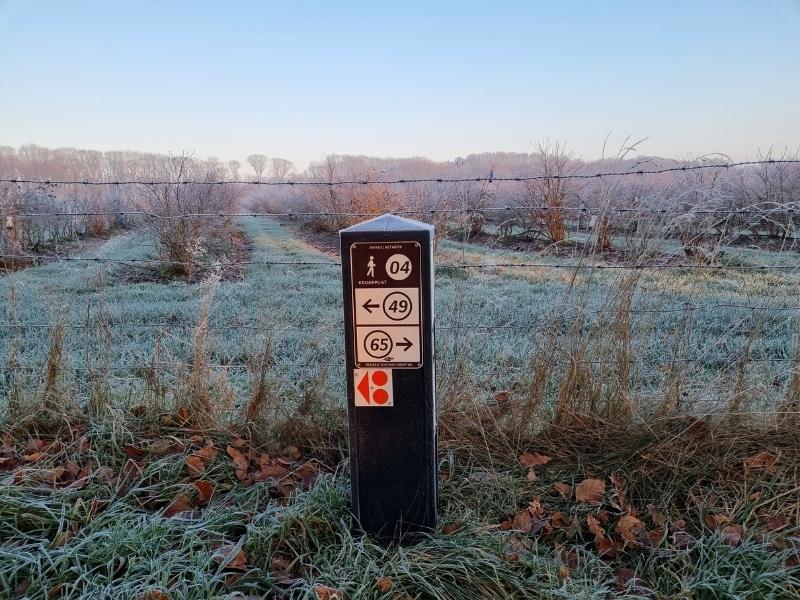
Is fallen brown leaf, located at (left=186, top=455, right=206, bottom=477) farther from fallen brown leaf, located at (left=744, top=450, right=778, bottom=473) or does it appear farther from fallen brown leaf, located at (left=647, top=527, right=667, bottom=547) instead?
fallen brown leaf, located at (left=744, top=450, right=778, bottom=473)

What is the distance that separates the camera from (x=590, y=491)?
2619mm

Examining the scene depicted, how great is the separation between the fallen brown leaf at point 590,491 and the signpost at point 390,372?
0.73 meters

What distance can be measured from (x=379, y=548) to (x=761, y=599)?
4.38ft

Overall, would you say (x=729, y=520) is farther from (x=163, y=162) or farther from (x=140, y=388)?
(x=163, y=162)

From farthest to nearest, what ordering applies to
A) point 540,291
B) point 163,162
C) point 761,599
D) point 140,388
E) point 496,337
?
point 163,162 < point 540,291 < point 496,337 < point 140,388 < point 761,599

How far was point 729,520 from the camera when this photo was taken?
2.41 m

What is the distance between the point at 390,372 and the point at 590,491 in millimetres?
1157

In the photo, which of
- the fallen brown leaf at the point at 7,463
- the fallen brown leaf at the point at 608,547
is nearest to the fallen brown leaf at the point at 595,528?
the fallen brown leaf at the point at 608,547

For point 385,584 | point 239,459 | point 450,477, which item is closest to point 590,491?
point 450,477

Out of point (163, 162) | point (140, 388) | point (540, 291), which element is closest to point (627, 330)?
point (140, 388)

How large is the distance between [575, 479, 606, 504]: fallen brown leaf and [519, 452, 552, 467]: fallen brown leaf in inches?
8.9

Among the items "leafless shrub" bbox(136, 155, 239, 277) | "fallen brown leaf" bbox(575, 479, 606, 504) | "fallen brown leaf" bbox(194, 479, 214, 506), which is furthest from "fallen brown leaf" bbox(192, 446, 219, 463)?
"leafless shrub" bbox(136, 155, 239, 277)

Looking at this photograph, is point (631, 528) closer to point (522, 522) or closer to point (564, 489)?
point (564, 489)

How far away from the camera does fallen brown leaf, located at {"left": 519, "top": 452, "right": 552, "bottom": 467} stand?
2.84 meters
